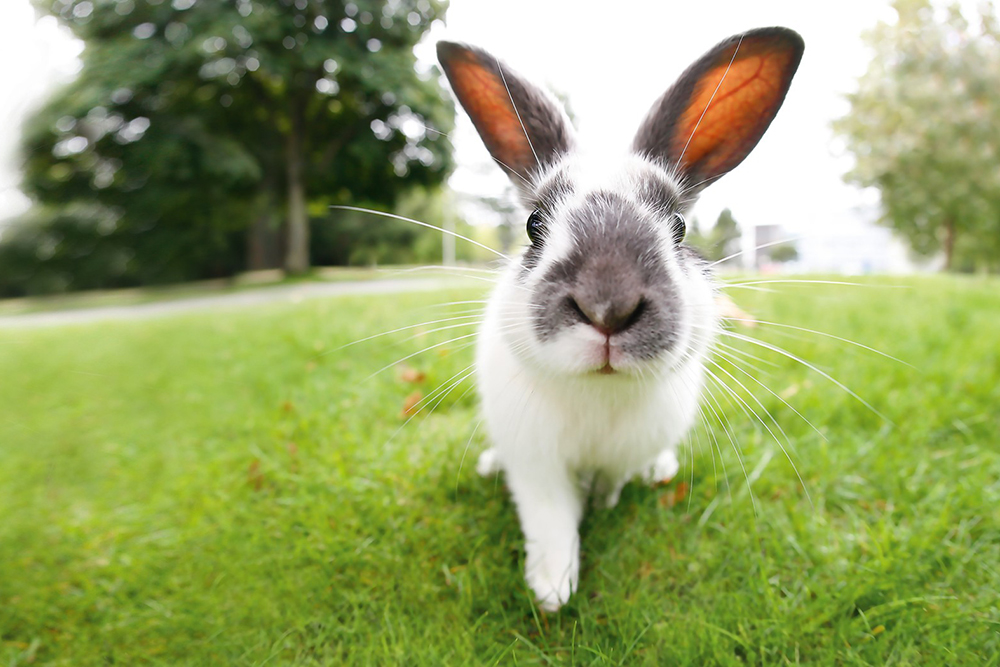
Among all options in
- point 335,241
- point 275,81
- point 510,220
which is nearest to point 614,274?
point 510,220

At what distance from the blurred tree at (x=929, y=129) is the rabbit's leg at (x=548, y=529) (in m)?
11.2

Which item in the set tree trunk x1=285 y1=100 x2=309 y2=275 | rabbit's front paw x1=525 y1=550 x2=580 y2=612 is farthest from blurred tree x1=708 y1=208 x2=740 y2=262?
tree trunk x1=285 y1=100 x2=309 y2=275

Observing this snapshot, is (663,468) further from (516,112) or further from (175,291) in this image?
(175,291)

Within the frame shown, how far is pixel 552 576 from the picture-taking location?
139 cm

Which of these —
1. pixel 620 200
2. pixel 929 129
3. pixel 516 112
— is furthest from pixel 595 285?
pixel 929 129

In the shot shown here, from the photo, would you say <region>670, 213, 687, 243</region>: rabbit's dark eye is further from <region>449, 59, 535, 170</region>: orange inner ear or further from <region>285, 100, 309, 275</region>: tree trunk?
<region>285, 100, 309, 275</region>: tree trunk

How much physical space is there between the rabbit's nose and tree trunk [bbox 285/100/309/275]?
546 centimetres

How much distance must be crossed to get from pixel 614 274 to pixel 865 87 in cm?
1644

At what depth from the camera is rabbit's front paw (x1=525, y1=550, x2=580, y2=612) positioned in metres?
1.35

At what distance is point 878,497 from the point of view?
5.73 feet

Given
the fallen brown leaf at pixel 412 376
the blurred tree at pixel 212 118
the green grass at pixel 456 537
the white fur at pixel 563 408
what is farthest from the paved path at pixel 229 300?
the white fur at pixel 563 408

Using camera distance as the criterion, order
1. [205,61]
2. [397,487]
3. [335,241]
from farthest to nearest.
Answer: [335,241]
[205,61]
[397,487]

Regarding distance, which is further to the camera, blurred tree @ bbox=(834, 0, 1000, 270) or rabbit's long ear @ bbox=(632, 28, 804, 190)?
blurred tree @ bbox=(834, 0, 1000, 270)

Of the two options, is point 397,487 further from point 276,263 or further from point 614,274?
point 276,263
